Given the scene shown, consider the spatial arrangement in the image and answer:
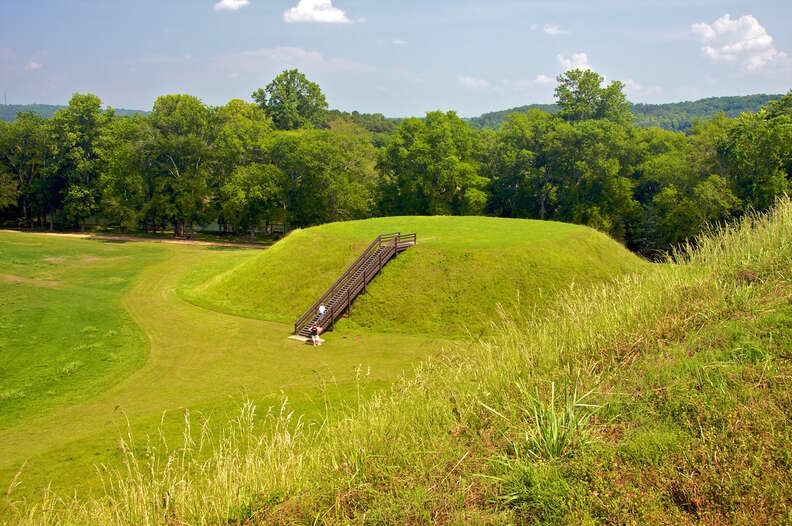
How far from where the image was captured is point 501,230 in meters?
38.6

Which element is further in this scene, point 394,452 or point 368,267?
point 368,267

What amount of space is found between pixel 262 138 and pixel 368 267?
4564 centimetres

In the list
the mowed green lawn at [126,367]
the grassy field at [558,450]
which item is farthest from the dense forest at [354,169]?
the grassy field at [558,450]

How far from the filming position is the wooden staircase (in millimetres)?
28547

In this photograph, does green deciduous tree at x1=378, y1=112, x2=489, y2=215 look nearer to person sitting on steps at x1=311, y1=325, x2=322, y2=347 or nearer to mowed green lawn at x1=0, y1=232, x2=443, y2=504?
mowed green lawn at x1=0, y1=232, x2=443, y2=504

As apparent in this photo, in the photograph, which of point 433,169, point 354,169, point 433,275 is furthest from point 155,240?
point 433,275

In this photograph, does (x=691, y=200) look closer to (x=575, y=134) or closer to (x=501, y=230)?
(x=575, y=134)

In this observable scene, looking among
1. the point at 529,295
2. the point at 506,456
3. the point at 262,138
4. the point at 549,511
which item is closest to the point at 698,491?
the point at 549,511

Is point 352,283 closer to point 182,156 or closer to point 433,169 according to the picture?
point 433,169

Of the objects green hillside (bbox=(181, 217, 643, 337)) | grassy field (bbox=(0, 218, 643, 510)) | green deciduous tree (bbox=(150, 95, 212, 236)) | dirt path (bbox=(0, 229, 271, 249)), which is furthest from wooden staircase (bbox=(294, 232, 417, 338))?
green deciduous tree (bbox=(150, 95, 212, 236))

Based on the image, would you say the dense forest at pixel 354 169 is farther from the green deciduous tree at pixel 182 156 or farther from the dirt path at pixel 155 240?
the dirt path at pixel 155 240

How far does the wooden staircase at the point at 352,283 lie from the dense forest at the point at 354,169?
2984cm

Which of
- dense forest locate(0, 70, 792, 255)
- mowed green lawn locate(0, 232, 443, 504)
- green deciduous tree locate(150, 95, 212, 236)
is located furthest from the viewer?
green deciduous tree locate(150, 95, 212, 236)

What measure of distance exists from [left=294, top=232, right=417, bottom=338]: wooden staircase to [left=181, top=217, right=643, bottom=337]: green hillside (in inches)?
22.1
